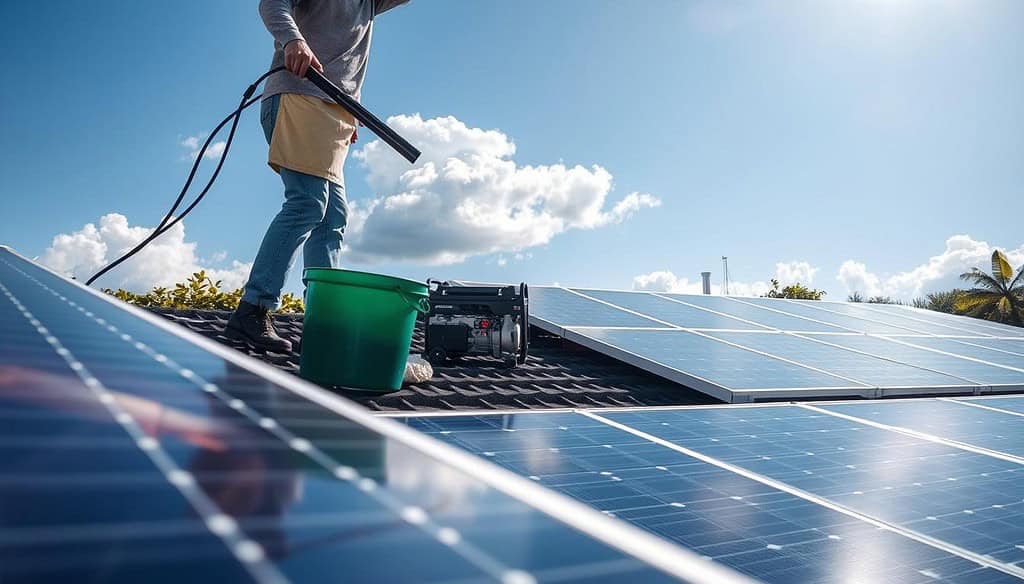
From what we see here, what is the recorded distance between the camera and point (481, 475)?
82 centimetres

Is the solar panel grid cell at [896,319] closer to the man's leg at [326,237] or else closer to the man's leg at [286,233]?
the man's leg at [326,237]

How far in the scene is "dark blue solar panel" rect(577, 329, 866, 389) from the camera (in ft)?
17.4

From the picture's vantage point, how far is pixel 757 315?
998 cm

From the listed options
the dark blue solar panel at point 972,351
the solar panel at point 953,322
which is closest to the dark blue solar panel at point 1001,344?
the dark blue solar panel at point 972,351

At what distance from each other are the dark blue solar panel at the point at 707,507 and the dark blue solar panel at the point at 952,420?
6.78ft

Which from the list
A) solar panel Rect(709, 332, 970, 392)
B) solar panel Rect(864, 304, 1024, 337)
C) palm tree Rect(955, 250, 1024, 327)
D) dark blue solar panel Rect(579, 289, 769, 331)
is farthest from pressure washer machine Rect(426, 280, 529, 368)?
palm tree Rect(955, 250, 1024, 327)

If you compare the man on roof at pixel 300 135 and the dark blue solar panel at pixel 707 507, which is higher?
the man on roof at pixel 300 135

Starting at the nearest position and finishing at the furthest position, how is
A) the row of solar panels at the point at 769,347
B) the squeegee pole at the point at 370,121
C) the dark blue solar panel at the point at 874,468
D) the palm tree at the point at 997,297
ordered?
the dark blue solar panel at the point at 874,468, the squeegee pole at the point at 370,121, the row of solar panels at the point at 769,347, the palm tree at the point at 997,297

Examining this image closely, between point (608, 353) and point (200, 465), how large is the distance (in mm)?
5139

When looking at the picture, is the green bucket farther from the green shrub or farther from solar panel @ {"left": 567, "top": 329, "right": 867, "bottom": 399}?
the green shrub

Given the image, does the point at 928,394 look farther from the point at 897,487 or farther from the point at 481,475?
the point at 481,475

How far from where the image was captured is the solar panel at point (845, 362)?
6.23m

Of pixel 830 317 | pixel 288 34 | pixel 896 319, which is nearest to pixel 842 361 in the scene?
pixel 830 317

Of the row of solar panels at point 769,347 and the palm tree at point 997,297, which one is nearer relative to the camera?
the row of solar panels at point 769,347
